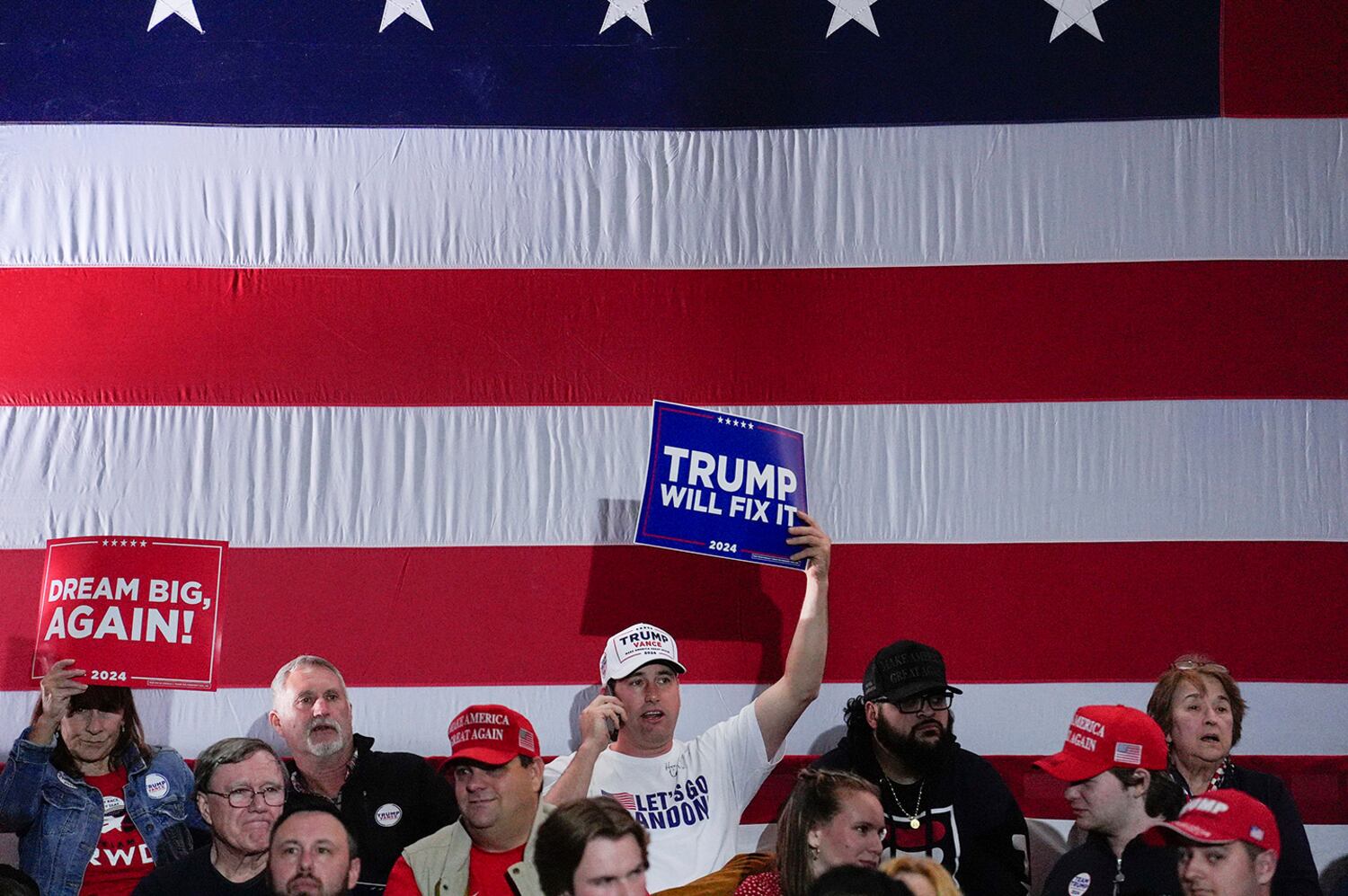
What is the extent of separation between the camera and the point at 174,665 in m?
3.68

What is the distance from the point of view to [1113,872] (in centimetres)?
326

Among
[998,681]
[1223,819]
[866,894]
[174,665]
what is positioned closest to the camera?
[866,894]

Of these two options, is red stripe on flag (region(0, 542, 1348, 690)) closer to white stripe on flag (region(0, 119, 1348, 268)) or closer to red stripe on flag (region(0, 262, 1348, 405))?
red stripe on flag (region(0, 262, 1348, 405))

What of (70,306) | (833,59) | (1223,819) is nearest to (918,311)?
(833,59)

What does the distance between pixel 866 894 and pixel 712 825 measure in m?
1.77

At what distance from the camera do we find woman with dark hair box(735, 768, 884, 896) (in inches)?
116

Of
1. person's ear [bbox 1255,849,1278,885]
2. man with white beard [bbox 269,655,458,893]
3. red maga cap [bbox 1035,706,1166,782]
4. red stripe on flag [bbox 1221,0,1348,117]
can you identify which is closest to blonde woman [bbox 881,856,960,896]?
person's ear [bbox 1255,849,1278,885]

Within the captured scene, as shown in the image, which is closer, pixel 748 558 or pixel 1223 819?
pixel 1223 819

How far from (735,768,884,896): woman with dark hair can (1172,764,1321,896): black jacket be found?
113 centimetres

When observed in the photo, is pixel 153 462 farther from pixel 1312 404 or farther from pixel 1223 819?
pixel 1312 404

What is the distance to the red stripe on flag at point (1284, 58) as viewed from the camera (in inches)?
175

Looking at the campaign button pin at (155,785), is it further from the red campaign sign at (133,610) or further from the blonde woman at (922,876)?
the blonde woman at (922,876)

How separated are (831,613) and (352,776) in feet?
4.79

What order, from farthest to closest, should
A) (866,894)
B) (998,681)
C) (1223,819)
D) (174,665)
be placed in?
1. (998,681)
2. (174,665)
3. (1223,819)
4. (866,894)
